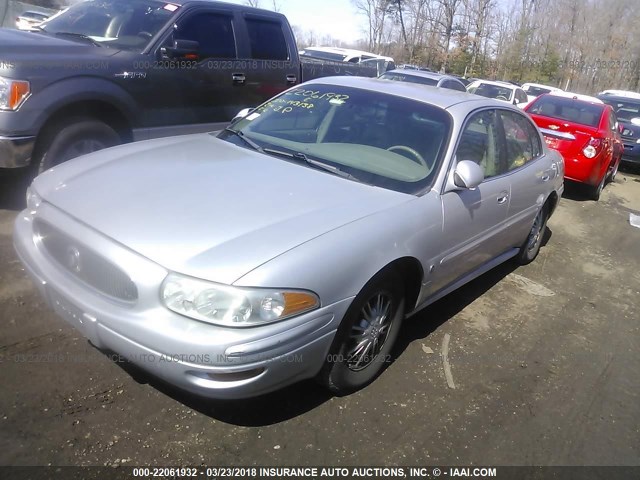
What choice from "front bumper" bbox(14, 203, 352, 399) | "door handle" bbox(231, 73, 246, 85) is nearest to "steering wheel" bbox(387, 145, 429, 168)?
"front bumper" bbox(14, 203, 352, 399)

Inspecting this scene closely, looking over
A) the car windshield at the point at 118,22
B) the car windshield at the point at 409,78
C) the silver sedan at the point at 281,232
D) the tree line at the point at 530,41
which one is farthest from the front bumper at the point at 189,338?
the tree line at the point at 530,41

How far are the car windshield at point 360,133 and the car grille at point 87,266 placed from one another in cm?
146

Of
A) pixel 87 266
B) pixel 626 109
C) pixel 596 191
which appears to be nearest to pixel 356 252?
pixel 87 266

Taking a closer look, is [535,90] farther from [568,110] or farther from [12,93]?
[12,93]

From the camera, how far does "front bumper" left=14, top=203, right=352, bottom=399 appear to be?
225 centimetres

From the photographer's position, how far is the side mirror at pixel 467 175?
331 cm

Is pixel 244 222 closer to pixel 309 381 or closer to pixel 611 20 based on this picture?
pixel 309 381

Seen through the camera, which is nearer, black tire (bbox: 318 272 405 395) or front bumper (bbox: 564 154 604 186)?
black tire (bbox: 318 272 405 395)

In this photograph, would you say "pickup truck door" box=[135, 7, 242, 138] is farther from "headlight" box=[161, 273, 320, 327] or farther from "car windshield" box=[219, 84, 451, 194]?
"headlight" box=[161, 273, 320, 327]

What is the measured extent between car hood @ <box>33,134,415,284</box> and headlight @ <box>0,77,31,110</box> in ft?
4.48

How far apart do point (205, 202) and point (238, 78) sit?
146 inches

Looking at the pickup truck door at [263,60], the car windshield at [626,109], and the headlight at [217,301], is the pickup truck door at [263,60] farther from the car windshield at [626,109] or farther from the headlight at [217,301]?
the car windshield at [626,109]

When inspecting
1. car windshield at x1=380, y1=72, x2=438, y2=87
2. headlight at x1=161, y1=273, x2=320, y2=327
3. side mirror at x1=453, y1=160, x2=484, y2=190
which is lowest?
car windshield at x1=380, y1=72, x2=438, y2=87

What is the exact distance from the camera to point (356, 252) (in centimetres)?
264
